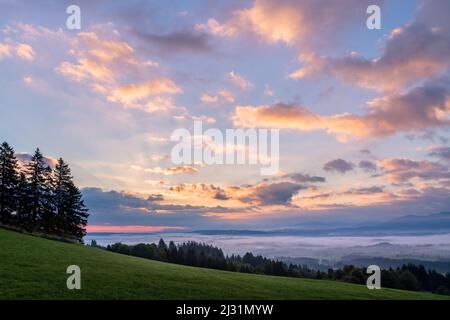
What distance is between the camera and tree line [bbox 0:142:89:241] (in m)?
72.2

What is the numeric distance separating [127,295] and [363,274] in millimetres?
87055

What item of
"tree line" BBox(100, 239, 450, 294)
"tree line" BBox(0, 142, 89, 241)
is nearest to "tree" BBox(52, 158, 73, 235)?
"tree line" BBox(0, 142, 89, 241)

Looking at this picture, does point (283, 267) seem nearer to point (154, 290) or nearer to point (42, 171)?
point (42, 171)

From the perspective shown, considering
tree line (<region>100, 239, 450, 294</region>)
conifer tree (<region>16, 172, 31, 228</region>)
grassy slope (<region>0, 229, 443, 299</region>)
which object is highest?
conifer tree (<region>16, 172, 31, 228</region>)

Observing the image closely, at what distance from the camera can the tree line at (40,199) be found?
72250 mm

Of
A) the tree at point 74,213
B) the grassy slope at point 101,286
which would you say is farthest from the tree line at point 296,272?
the grassy slope at point 101,286

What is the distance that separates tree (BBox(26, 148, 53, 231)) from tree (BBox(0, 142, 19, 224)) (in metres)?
2.87

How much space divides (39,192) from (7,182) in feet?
20.0

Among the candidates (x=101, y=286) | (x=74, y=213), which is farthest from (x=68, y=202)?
(x=101, y=286)

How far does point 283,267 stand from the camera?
120938 mm

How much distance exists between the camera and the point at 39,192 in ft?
251

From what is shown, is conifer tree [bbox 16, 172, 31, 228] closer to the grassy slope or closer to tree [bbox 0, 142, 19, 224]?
tree [bbox 0, 142, 19, 224]
